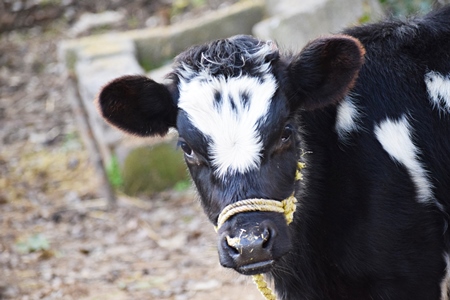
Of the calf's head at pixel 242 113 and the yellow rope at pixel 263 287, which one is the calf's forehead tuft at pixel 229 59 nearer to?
the calf's head at pixel 242 113

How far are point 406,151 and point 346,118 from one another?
1.09ft

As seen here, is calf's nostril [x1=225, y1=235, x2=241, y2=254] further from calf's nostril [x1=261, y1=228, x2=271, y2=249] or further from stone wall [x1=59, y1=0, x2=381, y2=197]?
stone wall [x1=59, y1=0, x2=381, y2=197]

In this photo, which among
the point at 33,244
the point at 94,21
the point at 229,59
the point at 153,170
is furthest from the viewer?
the point at 94,21

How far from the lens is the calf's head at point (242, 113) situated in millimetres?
3033

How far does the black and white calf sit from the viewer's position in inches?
125

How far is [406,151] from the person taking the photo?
3428 mm

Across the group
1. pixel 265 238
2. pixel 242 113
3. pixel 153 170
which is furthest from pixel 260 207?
pixel 153 170

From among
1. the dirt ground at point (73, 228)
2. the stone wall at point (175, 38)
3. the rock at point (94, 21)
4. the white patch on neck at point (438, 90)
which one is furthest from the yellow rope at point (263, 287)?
Result: the rock at point (94, 21)

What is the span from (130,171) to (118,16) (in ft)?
19.5

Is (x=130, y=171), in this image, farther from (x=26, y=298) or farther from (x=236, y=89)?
(x=236, y=89)

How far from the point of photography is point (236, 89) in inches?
126

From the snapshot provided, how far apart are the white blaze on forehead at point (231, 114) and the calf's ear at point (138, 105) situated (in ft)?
0.61

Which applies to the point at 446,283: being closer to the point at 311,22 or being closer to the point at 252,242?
the point at 252,242

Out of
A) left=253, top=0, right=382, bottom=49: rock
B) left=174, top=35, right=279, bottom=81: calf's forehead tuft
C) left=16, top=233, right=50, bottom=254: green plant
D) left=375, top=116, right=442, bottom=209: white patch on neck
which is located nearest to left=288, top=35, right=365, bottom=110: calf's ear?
left=174, top=35, right=279, bottom=81: calf's forehead tuft
